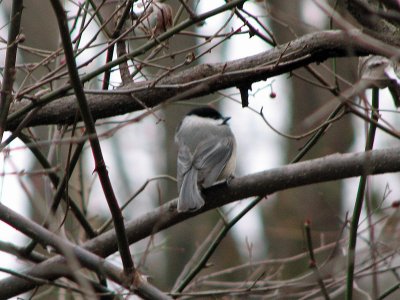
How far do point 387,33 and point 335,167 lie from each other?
673mm

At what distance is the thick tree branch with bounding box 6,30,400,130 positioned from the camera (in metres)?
3.11

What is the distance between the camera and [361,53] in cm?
310

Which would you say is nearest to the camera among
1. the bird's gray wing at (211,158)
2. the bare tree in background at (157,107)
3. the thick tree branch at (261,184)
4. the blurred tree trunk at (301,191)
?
the bare tree in background at (157,107)

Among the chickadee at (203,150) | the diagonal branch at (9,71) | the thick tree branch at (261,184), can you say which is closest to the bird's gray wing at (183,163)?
the chickadee at (203,150)

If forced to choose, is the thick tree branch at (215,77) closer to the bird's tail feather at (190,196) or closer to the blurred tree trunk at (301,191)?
the bird's tail feather at (190,196)

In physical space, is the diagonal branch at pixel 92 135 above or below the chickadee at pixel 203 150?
below

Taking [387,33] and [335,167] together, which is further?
[335,167]

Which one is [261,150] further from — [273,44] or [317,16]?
[273,44]

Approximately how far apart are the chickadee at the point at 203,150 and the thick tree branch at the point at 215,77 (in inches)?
40.7

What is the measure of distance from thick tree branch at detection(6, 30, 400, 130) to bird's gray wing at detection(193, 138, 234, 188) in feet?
4.79

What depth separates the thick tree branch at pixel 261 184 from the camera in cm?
334

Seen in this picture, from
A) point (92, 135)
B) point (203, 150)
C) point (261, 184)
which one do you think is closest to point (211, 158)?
point (203, 150)

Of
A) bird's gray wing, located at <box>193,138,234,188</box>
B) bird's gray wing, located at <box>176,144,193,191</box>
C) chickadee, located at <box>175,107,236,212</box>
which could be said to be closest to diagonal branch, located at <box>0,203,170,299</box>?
chickadee, located at <box>175,107,236,212</box>

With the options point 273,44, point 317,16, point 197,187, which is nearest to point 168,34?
point 273,44
